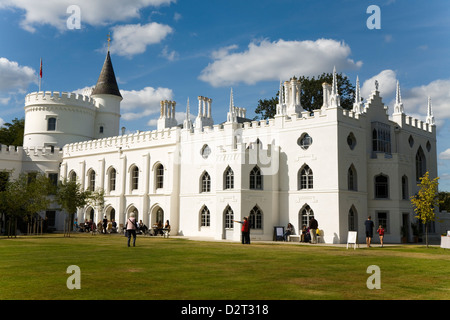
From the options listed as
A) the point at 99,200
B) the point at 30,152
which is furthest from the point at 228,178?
the point at 30,152

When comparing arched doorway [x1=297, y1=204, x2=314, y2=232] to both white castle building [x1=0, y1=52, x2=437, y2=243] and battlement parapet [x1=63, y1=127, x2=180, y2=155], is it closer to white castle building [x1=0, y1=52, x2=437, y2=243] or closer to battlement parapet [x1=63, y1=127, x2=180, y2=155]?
white castle building [x1=0, y1=52, x2=437, y2=243]

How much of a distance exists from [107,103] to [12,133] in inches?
762

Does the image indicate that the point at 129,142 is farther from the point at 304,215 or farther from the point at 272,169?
the point at 304,215

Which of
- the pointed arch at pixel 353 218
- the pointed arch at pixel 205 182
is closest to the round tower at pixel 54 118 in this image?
the pointed arch at pixel 205 182

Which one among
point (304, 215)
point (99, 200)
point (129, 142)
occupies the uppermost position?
point (129, 142)

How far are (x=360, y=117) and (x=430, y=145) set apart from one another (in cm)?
1106

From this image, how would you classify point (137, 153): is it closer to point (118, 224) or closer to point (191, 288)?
point (118, 224)

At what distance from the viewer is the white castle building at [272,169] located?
31047 mm

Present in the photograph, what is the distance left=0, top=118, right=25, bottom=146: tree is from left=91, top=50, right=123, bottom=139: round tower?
14121 millimetres

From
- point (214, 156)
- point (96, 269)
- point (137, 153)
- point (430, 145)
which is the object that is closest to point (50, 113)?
point (137, 153)

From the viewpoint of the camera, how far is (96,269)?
41.8 ft

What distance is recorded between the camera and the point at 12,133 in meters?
64.3

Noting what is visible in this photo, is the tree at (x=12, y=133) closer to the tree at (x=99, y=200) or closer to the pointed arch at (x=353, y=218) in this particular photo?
the tree at (x=99, y=200)

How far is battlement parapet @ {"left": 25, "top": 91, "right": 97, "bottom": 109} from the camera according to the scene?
165ft
